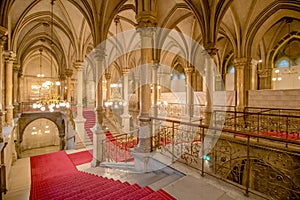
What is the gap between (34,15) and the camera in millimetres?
9391

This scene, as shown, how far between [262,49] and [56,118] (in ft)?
59.5

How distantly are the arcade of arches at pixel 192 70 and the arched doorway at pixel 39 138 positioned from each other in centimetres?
387

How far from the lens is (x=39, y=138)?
1975 centimetres

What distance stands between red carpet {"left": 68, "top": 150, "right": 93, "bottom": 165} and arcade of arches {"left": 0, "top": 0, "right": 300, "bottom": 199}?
1.15 metres

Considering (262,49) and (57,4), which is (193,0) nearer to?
(57,4)

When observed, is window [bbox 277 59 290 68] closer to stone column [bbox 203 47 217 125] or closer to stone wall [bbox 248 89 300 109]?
stone wall [bbox 248 89 300 109]

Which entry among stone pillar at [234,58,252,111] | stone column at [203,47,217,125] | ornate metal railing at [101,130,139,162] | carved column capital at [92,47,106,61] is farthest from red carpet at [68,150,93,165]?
stone pillar at [234,58,252,111]

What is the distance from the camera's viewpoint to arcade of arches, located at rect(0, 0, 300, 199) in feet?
15.5

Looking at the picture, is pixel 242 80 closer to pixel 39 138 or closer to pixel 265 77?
pixel 265 77

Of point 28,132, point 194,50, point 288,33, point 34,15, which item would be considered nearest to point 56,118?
point 28,132

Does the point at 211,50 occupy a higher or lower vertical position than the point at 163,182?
higher

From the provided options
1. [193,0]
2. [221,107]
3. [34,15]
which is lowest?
[221,107]

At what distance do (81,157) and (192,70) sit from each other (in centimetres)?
901

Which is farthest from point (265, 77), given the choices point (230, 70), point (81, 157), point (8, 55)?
point (8, 55)
